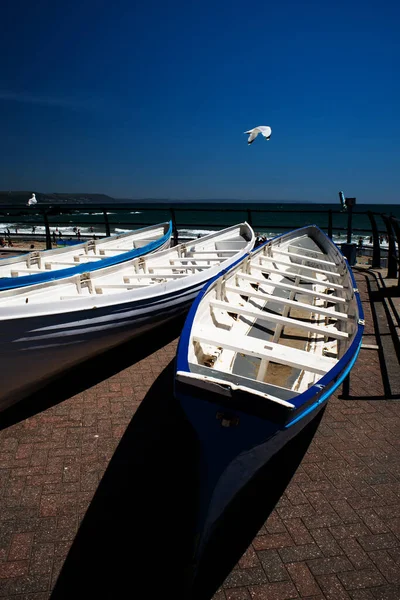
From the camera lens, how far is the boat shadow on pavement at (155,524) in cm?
249

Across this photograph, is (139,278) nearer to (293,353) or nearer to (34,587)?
(293,353)

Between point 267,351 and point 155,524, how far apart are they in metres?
1.60

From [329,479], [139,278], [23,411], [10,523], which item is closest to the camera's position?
[10,523]

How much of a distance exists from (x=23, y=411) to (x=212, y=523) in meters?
2.63

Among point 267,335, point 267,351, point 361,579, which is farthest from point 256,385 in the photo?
point 267,335

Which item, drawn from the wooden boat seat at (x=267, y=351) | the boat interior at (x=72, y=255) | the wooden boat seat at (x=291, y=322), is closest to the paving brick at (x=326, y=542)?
the wooden boat seat at (x=267, y=351)

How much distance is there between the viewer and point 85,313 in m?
4.39

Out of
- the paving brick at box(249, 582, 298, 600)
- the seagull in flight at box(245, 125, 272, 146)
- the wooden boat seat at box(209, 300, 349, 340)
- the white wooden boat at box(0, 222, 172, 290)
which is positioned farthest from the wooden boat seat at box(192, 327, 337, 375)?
the seagull in flight at box(245, 125, 272, 146)

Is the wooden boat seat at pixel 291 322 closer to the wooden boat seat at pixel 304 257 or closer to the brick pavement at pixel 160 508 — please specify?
the brick pavement at pixel 160 508

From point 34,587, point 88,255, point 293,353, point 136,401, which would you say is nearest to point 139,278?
point 88,255

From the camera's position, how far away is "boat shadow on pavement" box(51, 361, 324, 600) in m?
2.49

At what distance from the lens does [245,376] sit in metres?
3.67

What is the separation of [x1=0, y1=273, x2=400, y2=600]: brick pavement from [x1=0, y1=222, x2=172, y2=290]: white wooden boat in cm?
160

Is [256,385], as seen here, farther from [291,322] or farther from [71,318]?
[71,318]
